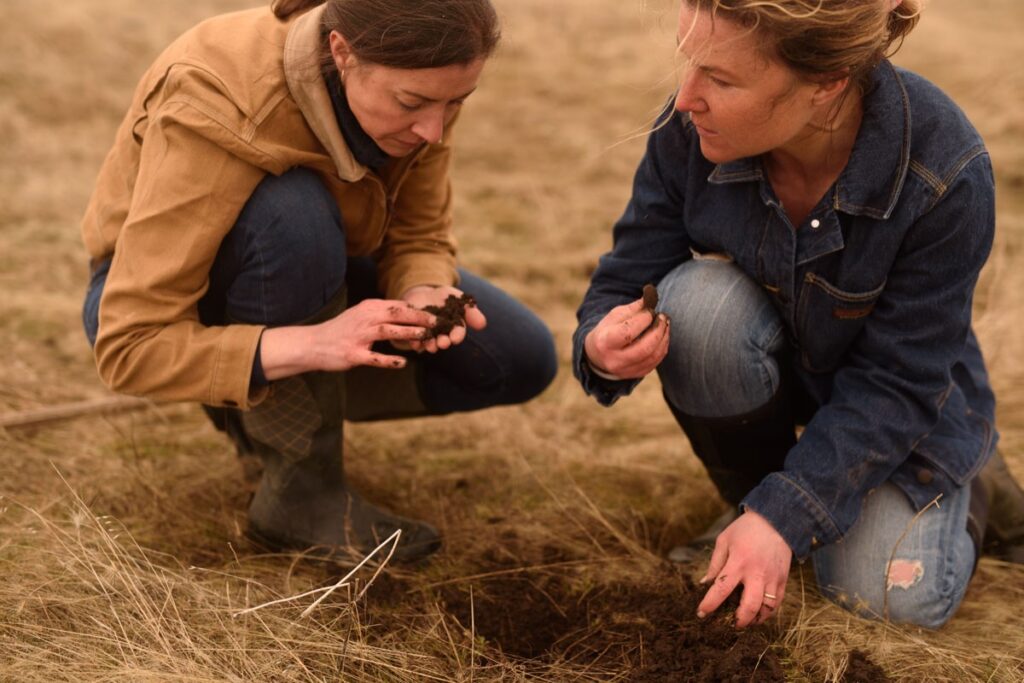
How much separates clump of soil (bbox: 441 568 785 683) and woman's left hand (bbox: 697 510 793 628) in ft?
0.20

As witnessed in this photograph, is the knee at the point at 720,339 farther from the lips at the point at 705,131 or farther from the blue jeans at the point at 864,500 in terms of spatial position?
the lips at the point at 705,131

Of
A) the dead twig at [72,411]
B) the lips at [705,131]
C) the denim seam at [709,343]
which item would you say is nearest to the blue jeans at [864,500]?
the denim seam at [709,343]

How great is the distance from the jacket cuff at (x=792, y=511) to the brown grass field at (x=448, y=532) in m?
0.18

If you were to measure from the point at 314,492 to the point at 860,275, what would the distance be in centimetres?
122

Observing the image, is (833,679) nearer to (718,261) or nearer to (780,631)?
(780,631)

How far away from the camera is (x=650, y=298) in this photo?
1.87 metres

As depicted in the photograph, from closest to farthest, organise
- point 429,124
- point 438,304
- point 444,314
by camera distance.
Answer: point 429,124 → point 444,314 → point 438,304

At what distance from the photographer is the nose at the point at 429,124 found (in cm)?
195

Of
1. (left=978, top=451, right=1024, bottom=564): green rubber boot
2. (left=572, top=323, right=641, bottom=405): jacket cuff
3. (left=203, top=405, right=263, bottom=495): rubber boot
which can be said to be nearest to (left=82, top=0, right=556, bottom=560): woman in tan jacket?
(left=203, top=405, right=263, bottom=495): rubber boot

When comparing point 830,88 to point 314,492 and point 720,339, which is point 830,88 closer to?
point 720,339

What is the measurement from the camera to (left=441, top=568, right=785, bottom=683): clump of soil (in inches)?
69.6

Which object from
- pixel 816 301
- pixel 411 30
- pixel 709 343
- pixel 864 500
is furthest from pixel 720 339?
pixel 411 30

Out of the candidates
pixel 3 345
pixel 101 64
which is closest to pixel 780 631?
pixel 3 345

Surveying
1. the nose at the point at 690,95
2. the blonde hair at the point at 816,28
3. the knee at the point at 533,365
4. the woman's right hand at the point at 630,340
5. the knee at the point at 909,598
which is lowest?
the knee at the point at 909,598
